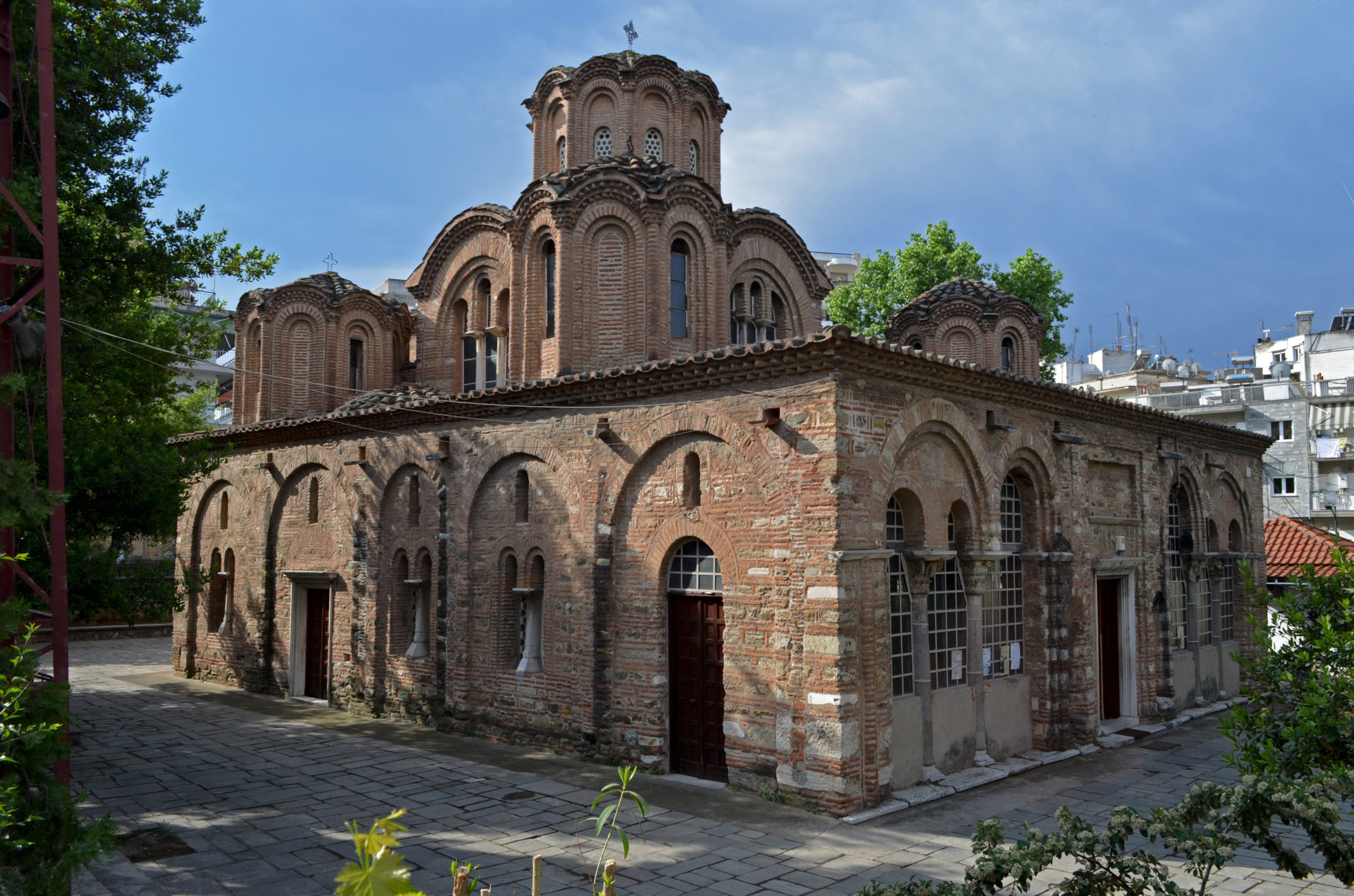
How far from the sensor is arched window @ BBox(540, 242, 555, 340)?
16.3 metres

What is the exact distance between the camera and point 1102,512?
573 inches

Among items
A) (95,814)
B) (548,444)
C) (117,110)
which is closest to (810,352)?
(548,444)

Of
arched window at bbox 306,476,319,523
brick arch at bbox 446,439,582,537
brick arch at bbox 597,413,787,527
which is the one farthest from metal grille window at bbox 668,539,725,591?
arched window at bbox 306,476,319,523

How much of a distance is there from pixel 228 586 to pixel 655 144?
12.0 metres

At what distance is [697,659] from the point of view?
11.4 meters

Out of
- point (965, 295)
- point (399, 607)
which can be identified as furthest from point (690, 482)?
point (965, 295)

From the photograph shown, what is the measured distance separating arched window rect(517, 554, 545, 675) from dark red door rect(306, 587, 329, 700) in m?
5.40

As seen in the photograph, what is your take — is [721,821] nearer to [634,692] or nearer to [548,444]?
[634,692]

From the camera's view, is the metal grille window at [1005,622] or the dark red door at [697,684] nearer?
the dark red door at [697,684]

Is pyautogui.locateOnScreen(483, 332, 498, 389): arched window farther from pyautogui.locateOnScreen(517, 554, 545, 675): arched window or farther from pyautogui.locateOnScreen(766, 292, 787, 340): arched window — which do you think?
pyautogui.locateOnScreen(517, 554, 545, 675): arched window

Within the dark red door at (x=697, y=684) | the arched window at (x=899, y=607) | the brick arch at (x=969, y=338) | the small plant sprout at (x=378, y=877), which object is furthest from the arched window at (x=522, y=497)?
the small plant sprout at (x=378, y=877)

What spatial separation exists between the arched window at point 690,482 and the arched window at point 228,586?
11589 mm

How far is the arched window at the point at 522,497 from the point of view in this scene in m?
13.5

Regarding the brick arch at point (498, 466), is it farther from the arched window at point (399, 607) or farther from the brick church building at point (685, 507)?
the arched window at point (399, 607)
